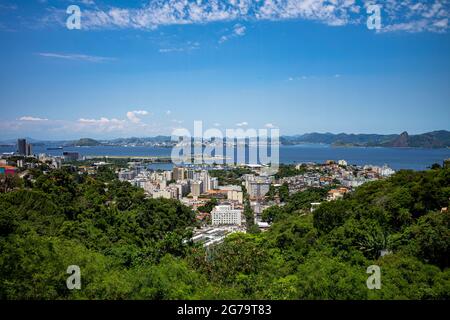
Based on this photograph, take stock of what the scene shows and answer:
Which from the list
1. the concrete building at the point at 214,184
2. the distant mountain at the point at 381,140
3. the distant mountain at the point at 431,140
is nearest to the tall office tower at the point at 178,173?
the concrete building at the point at 214,184

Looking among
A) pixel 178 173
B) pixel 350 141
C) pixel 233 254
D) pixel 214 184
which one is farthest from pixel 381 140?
pixel 233 254

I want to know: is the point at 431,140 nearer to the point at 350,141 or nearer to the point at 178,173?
the point at 350,141

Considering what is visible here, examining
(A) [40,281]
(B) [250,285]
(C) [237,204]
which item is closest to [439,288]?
(B) [250,285]

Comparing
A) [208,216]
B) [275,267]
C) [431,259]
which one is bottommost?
[208,216]

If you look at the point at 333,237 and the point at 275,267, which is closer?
the point at 275,267

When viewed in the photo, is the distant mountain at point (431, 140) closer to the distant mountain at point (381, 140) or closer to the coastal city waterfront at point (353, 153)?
the distant mountain at point (381, 140)

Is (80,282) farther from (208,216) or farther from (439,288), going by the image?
(208,216)

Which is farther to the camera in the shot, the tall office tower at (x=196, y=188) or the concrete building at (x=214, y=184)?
the concrete building at (x=214, y=184)
